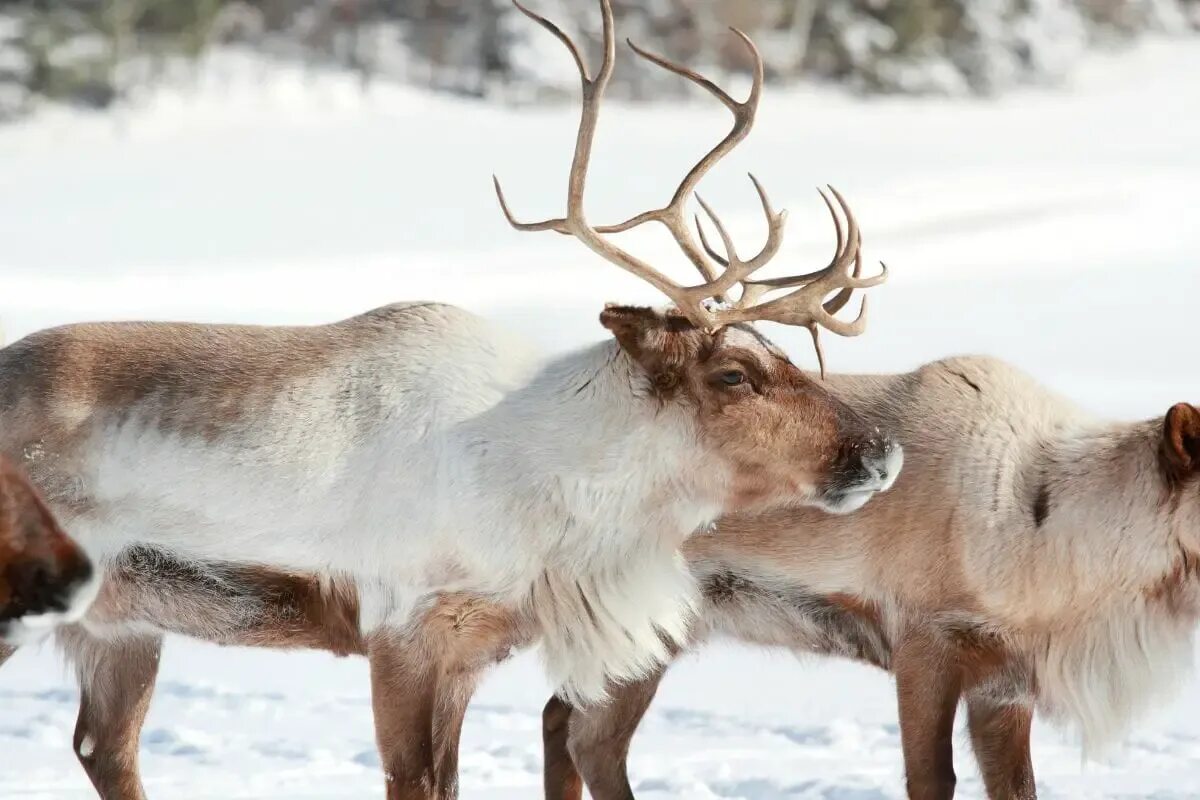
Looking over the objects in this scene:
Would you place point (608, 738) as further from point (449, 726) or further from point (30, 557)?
point (30, 557)

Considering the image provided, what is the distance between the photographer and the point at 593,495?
4938mm

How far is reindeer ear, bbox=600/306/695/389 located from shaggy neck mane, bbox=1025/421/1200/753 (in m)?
1.21

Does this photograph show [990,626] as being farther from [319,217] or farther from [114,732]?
[319,217]

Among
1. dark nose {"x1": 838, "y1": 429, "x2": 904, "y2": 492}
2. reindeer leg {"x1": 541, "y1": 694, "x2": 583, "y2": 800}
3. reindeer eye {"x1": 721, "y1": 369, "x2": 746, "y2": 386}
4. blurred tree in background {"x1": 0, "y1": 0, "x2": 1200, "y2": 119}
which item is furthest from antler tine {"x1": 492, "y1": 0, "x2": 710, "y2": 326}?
blurred tree in background {"x1": 0, "y1": 0, "x2": 1200, "y2": 119}

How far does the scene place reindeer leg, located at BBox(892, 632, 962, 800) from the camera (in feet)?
17.0

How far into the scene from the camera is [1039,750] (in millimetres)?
6645

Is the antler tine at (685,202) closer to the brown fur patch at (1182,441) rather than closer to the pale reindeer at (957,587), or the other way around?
the pale reindeer at (957,587)

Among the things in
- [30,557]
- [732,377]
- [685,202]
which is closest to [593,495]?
[732,377]

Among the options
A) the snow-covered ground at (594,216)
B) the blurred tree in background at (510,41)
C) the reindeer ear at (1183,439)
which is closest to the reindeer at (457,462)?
the reindeer ear at (1183,439)

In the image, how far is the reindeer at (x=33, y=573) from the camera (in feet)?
10.7

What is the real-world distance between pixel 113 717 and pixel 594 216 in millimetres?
12593

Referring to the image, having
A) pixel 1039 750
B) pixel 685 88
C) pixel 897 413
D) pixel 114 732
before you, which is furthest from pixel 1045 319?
pixel 114 732

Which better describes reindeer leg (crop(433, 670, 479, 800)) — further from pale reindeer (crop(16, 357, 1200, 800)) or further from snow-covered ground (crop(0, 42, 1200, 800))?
snow-covered ground (crop(0, 42, 1200, 800))

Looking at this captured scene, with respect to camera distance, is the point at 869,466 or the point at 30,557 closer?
the point at 30,557
